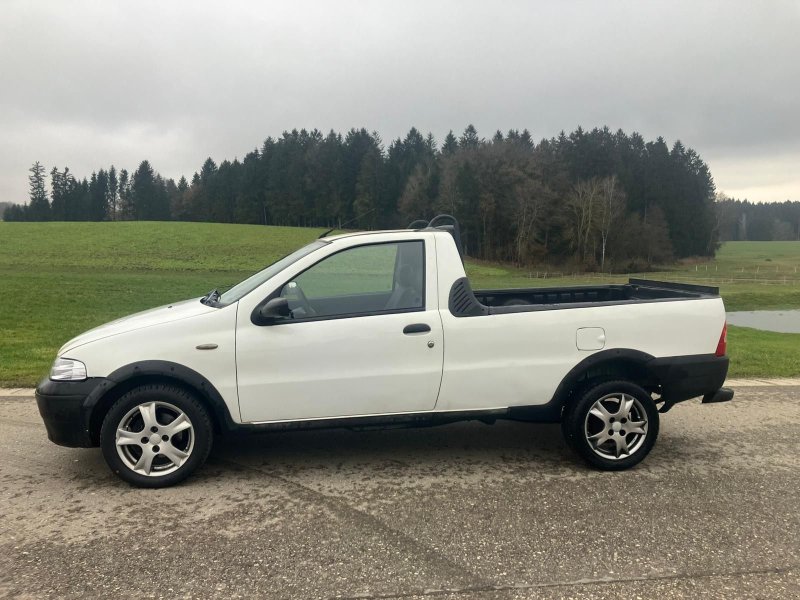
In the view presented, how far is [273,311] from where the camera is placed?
162 inches

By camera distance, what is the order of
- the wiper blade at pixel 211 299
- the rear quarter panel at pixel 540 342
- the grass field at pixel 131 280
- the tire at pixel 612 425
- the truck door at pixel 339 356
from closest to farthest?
the truck door at pixel 339 356
the rear quarter panel at pixel 540 342
the tire at pixel 612 425
the wiper blade at pixel 211 299
the grass field at pixel 131 280

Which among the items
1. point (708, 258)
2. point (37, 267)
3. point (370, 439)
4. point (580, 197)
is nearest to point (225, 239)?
point (37, 267)

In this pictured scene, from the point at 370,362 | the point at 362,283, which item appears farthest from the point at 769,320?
the point at 370,362

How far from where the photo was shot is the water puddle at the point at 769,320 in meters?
19.0

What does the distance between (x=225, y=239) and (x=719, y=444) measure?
55390 millimetres

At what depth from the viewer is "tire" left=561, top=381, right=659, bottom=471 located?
4508 millimetres

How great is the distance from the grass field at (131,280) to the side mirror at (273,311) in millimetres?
4809

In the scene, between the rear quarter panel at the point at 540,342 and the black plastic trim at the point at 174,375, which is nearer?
the black plastic trim at the point at 174,375

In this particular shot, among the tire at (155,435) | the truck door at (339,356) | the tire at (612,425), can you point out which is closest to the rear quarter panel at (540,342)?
the truck door at (339,356)

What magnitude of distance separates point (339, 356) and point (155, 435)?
1.35 meters

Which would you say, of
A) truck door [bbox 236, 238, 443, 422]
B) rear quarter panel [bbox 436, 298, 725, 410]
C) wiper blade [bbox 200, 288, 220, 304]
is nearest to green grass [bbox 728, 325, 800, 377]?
rear quarter panel [bbox 436, 298, 725, 410]

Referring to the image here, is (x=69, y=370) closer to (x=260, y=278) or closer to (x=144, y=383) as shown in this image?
(x=144, y=383)

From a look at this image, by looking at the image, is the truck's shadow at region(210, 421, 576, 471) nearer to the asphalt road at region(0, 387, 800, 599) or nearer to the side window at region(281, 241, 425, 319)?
the asphalt road at region(0, 387, 800, 599)

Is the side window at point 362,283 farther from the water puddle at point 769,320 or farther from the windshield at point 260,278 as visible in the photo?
the water puddle at point 769,320
